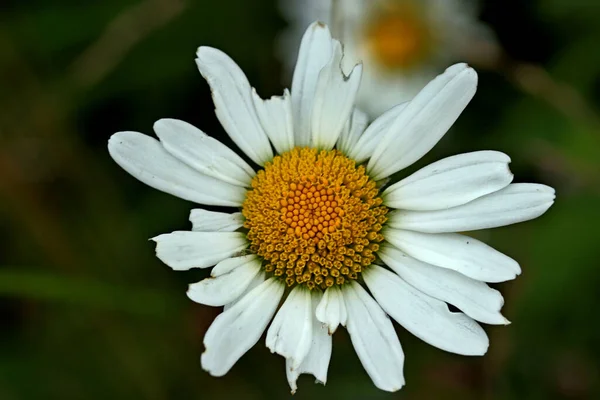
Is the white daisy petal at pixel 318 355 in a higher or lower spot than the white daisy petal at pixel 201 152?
lower

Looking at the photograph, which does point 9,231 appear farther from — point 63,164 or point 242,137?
point 242,137

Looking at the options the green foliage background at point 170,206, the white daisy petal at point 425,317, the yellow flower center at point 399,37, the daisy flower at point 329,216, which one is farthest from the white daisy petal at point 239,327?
the yellow flower center at point 399,37

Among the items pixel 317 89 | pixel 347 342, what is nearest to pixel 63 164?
pixel 347 342

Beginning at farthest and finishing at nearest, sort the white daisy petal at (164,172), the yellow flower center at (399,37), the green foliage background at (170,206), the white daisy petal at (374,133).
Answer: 1. the yellow flower center at (399,37)
2. the green foliage background at (170,206)
3. the white daisy petal at (374,133)
4. the white daisy petal at (164,172)

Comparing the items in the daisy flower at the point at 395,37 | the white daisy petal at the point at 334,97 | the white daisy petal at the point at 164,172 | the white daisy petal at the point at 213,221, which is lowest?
the white daisy petal at the point at 213,221

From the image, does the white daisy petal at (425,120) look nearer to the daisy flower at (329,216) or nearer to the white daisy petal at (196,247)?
the daisy flower at (329,216)

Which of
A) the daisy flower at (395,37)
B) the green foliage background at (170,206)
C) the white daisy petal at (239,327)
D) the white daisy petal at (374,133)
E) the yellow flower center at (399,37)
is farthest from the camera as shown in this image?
the yellow flower center at (399,37)
